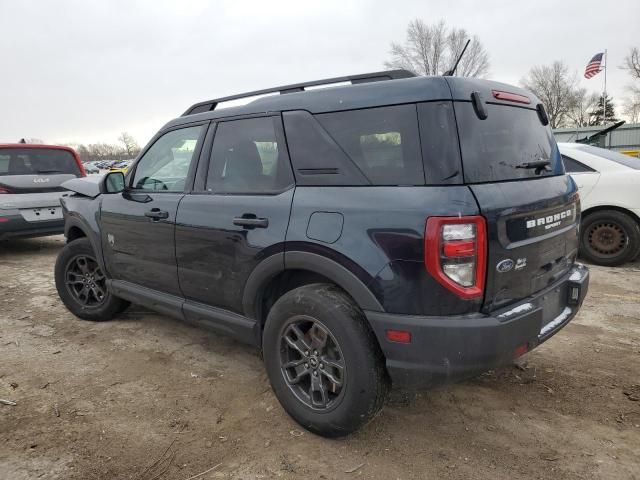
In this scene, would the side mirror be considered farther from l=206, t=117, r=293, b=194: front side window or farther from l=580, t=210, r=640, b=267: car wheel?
l=580, t=210, r=640, b=267: car wheel

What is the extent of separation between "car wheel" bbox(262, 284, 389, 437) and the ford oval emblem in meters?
0.70

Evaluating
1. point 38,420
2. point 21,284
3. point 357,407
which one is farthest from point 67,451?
point 21,284

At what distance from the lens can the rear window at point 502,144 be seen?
2246 mm

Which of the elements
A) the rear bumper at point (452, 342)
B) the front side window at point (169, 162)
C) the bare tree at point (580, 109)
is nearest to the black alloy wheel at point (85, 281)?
the front side window at point (169, 162)

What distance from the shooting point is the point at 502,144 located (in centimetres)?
247

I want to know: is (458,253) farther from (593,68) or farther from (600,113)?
(600,113)

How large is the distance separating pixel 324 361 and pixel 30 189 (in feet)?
22.3

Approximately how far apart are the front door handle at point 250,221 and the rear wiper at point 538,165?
4.66ft

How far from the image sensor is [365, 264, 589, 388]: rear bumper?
2.15 m

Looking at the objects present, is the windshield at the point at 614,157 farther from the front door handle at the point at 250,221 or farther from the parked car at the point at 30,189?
the parked car at the point at 30,189

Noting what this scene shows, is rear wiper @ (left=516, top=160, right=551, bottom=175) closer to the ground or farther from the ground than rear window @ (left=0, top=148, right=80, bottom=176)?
closer to the ground

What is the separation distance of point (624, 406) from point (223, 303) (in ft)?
8.40

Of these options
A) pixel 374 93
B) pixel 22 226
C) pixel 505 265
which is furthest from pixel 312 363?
pixel 22 226

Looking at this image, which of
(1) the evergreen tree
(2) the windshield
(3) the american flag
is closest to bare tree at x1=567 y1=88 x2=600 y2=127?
(1) the evergreen tree
